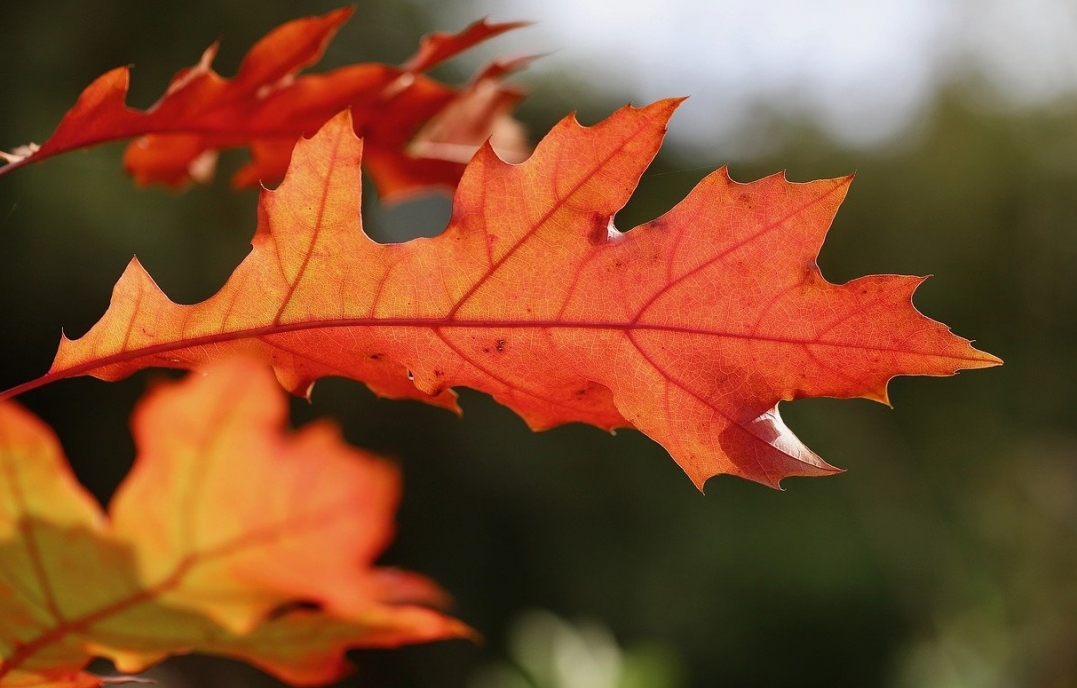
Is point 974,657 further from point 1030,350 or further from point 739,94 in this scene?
point 739,94

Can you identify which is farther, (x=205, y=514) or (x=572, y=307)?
(x=572, y=307)

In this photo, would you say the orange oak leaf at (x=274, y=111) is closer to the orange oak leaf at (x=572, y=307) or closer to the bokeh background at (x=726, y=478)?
the orange oak leaf at (x=572, y=307)

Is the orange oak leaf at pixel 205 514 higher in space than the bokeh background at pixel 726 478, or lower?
higher

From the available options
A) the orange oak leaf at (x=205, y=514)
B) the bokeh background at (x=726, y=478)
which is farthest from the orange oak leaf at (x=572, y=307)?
the bokeh background at (x=726, y=478)

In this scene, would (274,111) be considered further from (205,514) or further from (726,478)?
(726,478)

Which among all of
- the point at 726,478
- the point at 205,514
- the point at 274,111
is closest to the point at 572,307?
the point at 205,514

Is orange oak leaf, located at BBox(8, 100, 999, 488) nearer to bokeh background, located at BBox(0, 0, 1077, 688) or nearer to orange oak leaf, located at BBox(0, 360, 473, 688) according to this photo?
orange oak leaf, located at BBox(0, 360, 473, 688)

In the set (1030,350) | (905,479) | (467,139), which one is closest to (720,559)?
(905,479)
